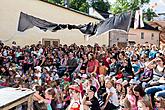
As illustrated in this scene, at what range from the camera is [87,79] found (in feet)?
33.1

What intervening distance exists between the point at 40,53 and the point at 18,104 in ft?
42.3

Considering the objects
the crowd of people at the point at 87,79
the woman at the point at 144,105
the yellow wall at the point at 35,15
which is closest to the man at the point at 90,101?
the crowd of people at the point at 87,79

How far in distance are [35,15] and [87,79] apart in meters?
13.8

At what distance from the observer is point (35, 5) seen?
76.3ft

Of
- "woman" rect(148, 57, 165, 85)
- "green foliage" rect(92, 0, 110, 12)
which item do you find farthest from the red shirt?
"green foliage" rect(92, 0, 110, 12)

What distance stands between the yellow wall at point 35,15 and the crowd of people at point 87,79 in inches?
193

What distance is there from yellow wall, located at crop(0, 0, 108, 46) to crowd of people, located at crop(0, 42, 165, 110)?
4.90m

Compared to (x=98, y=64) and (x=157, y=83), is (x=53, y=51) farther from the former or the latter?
(x=157, y=83)

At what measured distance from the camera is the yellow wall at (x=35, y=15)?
2175 cm

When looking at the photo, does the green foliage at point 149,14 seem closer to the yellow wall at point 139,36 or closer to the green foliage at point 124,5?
the green foliage at point 124,5

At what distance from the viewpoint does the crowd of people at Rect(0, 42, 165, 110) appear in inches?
280

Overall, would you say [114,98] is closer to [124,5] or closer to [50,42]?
[50,42]

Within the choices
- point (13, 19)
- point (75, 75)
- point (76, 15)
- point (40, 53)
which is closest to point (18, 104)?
point (75, 75)

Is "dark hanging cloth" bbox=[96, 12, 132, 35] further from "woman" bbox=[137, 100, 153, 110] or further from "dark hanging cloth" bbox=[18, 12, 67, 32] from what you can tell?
"woman" bbox=[137, 100, 153, 110]
